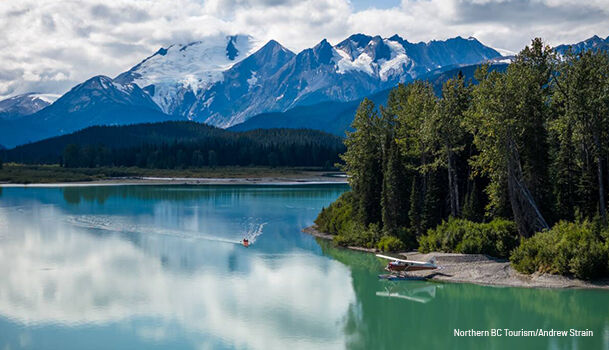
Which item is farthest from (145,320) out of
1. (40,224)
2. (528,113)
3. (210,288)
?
(40,224)

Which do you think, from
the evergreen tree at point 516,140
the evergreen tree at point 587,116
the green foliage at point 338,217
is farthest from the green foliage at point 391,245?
the evergreen tree at point 587,116

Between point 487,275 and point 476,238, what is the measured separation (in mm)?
5158

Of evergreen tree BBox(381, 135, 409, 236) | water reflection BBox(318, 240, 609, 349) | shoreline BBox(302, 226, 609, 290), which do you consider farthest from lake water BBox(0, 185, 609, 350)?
evergreen tree BBox(381, 135, 409, 236)

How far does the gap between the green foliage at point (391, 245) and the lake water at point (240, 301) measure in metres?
2.46

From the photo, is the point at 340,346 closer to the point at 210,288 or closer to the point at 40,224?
the point at 210,288

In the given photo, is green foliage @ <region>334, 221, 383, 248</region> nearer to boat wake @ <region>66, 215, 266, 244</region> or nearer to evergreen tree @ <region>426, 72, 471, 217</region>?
evergreen tree @ <region>426, 72, 471, 217</region>

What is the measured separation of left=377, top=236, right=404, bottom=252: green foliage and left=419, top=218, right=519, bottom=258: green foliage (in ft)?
12.5

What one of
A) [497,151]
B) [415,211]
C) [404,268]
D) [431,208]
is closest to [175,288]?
[404,268]

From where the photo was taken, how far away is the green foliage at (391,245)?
59719mm

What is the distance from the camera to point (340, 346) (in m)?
34.8

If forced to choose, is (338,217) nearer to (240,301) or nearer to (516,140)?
(516,140)

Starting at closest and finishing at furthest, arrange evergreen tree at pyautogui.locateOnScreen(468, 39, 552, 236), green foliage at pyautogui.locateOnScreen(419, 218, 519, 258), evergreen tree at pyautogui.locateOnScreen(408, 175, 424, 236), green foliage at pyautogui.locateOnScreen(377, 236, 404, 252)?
green foliage at pyautogui.locateOnScreen(419, 218, 519, 258), evergreen tree at pyautogui.locateOnScreen(468, 39, 552, 236), green foliage at pyautogui.locateOnScreen(377, 236, 404, 252), evergreen tree at pyautogui.locateOnScreen(408, 175, 424, 236)

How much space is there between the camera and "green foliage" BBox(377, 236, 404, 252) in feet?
196

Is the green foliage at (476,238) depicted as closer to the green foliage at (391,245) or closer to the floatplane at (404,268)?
the green foliage at (391,245)
